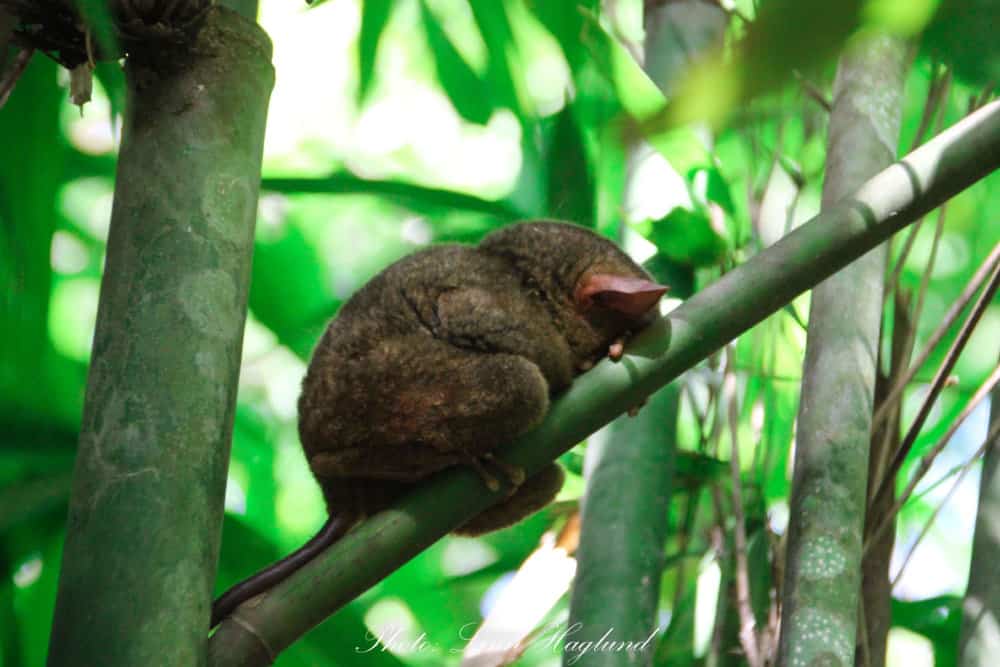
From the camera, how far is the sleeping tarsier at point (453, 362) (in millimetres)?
2068

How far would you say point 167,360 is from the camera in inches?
68.7

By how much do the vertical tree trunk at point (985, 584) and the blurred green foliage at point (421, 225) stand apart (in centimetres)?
60

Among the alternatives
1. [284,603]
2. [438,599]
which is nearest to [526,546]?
[438,599]

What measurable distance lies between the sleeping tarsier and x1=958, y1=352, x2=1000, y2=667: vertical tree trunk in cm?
88

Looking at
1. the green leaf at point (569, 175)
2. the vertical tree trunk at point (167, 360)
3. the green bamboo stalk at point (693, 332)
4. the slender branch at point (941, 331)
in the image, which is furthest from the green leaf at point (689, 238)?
the vertical tree trunk at point (167, 360)

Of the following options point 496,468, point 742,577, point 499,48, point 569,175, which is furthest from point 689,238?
point 496,468

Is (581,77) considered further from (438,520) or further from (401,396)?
(438,520)

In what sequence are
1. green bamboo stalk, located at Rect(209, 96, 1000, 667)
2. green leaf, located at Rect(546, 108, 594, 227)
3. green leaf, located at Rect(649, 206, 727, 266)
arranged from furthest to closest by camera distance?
green leaf, located at Rect(546, 108, 594, 227) → green leaf, located at Rect(649, 206, 727, 266) → green bamboo stalk, located at Rect(209, 96, 1000, 667)

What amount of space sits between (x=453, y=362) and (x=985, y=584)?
1.22 m

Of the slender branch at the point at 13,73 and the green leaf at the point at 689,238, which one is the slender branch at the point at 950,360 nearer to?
the green leaf at the point at 689,238

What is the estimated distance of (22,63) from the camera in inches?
79.0

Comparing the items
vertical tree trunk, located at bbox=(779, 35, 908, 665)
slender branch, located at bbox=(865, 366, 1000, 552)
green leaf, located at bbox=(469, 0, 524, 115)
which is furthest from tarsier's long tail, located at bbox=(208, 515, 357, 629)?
green leaf, located at bbox=(469, 0, 524, 115)

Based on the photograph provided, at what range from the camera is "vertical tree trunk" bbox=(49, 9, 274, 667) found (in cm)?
162

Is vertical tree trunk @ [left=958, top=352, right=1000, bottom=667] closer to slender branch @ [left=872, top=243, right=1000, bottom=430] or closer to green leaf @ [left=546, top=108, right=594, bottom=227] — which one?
slender branch @ [left=872, top=243, right=1000, bottom=430]
